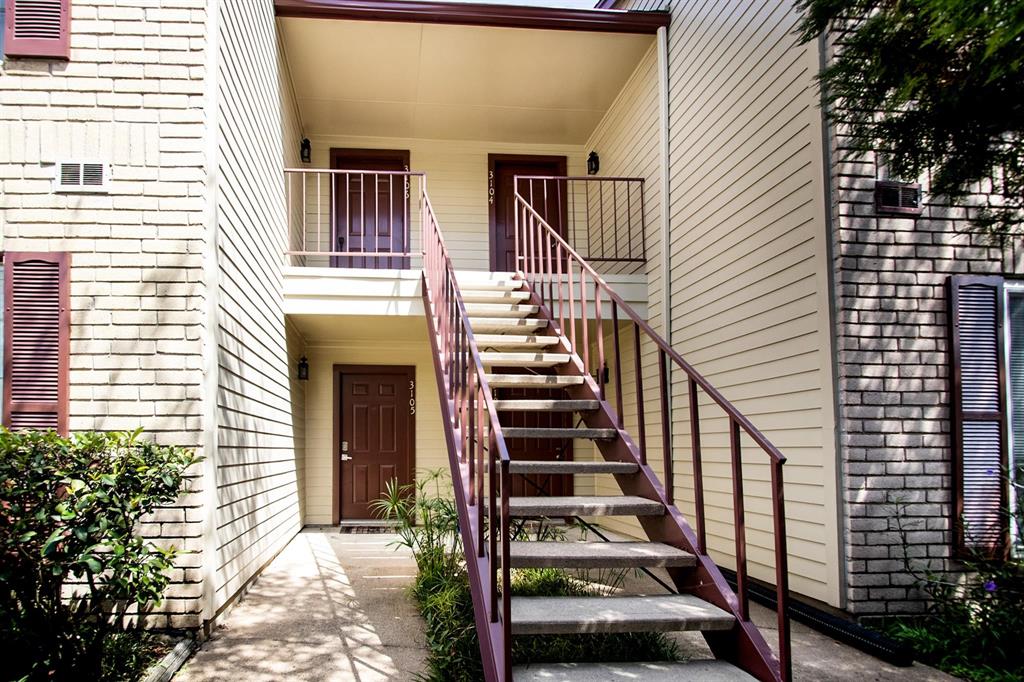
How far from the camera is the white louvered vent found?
467 cm

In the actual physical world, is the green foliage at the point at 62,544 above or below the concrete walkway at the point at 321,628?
above

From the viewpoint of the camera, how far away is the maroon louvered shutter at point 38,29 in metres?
4.66

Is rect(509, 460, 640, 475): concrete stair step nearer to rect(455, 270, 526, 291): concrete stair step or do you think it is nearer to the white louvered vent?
the white louvered vent

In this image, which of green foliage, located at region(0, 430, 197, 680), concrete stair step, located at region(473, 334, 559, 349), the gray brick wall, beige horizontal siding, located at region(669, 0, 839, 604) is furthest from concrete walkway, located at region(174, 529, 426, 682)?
the gray brick wall

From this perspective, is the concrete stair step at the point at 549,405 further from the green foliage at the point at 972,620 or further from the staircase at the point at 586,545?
the green foliage at the point at 972,620

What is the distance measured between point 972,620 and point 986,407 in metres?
1.29

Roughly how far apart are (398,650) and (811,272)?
344 centimetres

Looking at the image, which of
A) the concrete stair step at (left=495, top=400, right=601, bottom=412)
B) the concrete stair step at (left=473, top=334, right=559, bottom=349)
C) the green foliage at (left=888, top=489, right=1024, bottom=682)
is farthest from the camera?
the concrete stair step at (left=473, top=334, right=559, bottom=349)

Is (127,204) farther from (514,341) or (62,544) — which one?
(514,341)

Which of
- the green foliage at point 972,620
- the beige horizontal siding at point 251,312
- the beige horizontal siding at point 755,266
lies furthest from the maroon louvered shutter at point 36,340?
the green foliage at point 972,620

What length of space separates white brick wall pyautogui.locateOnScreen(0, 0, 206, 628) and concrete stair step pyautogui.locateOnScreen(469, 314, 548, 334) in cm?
234

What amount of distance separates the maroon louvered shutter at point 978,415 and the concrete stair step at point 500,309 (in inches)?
127

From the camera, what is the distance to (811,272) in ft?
16.4

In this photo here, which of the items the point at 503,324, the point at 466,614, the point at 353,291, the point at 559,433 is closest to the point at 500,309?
the point at 503,324
